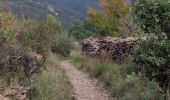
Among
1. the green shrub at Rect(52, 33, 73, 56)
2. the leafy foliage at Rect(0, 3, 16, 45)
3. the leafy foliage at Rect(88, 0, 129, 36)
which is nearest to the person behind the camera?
the leafy foliage at Rect(0, 3, 16, 45)

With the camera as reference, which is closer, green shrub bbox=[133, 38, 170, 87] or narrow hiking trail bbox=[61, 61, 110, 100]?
green shrub bbox=[133, 38, 170, 87]

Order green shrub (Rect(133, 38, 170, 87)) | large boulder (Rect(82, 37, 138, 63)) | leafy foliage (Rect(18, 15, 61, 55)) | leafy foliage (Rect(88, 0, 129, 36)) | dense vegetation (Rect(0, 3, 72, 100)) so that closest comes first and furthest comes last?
green shrub (Rect(133, 38, 170, 87)), dense vegetation (Rect(0, 3, 72, 100)), leafy foliage (Rect(18, 15, 61, 55)), large boulder (Rect(82, 37, 138, 63)), leafy foliage (Rect(88, 0, 129, 36))

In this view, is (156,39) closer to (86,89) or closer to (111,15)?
(86,89)

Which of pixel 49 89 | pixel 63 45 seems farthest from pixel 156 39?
pixel 63 45

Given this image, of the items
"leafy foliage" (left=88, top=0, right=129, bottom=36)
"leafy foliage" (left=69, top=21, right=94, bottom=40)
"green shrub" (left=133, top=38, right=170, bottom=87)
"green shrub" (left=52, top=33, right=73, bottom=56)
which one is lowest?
"leafy foliage" (left=69, top=21, right=94, bottom=40)

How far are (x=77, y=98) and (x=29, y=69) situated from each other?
6.18 ft

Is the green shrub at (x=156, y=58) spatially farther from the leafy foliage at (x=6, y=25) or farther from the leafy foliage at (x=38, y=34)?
the leafy foliage at (x=38, y=34)

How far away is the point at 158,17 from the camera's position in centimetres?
1002

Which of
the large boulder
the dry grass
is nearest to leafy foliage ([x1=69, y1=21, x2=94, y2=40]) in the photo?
the large boulder

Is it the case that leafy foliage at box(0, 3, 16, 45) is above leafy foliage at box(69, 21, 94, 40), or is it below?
above

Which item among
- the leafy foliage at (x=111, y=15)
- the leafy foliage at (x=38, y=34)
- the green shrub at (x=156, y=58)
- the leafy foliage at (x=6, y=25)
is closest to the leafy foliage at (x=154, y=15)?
the green shrub at (x=156, y=58)

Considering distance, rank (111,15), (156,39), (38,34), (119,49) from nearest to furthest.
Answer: (156,39) < (38,34) < (119,49) < (111,15)

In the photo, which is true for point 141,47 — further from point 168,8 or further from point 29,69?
point 29,69

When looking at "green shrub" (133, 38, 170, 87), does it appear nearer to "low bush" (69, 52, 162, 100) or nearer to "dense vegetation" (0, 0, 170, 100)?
"dense vegetation" (0, 0, 170, 100)
